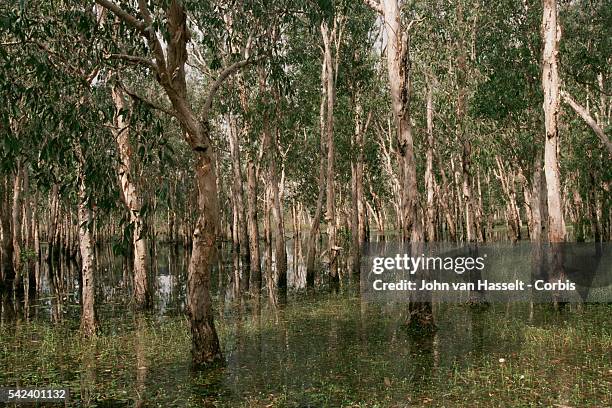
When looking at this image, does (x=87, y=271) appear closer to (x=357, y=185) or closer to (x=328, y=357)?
(x=328, y=357)

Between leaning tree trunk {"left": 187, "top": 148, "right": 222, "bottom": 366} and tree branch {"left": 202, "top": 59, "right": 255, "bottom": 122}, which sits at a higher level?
tree branch {"left": 202, "top": 59, "right": 255, "bottom": 122}

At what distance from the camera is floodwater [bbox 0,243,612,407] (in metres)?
8.45

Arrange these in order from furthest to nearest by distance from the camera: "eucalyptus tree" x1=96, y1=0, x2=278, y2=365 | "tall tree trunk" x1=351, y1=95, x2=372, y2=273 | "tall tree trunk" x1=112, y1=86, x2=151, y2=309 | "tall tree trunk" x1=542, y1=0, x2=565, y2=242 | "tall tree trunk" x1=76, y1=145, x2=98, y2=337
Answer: "tall tree trunk" x1=351, y1=95, x2=372, y2=273 < "tall tree trunk" x1=112, y1=86, x2=151, y2=309 < "tall tree trunk" x1=542, y1=0, x2=565, y2=242 < "tall tree trunk" x1=76, y1=145, x2=98, y2=337 < "eucalyptus tree" x1=96, y1=0, x2=278, y2=365

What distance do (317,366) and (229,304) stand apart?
8854mm

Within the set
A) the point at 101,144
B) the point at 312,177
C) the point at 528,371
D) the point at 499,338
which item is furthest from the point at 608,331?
the point at 312,177

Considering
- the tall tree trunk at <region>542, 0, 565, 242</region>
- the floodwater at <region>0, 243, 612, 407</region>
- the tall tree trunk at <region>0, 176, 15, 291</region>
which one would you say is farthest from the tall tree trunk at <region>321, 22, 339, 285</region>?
the tall tree trunk at <region>0, 176, 15, 291</region>

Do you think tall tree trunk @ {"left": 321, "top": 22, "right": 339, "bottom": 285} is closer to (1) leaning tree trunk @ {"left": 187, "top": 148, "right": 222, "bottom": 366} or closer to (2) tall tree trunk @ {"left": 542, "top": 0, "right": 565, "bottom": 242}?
(2) tall tree trunk @ {"left": 542, "top": 0, "right": 565, "bottom": 242}

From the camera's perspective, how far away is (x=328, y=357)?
A: 10.9 metres

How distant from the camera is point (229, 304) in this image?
18688 mm

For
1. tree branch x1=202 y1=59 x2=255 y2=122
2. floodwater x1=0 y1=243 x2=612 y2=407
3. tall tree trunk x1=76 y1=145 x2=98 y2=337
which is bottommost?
floodwater x1=0 y1=243 x2=612 y2=407

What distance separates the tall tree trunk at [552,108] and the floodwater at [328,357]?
8.49 feet

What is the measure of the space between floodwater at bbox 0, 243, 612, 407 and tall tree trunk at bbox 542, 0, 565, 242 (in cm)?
259

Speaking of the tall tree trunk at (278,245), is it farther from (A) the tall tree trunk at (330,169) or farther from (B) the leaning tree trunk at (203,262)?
(B) the leaning tree trunk at (203,262)

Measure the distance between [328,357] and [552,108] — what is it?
347 inches
